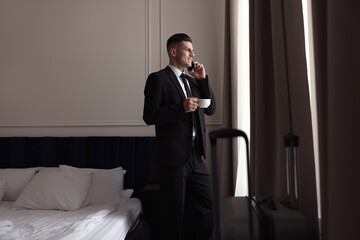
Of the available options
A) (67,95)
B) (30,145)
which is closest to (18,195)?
(30,145)

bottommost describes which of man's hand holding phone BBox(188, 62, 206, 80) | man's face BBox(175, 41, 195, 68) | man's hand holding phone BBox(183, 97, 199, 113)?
man's hand holding phone BBox(183, 97, 199, 113)

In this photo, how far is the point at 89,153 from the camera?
2787mm

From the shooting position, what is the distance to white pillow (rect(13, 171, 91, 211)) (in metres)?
2.12

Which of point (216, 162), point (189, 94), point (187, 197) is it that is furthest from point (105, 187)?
point (216, 162)

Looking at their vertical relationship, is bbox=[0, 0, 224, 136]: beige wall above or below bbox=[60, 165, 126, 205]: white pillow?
above

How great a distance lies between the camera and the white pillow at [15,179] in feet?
7.95

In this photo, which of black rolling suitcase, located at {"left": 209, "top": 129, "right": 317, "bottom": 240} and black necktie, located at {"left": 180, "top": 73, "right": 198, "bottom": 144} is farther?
black necktie, located at {"left": 180, "top": 73, "right": 198, "bottom": 144}

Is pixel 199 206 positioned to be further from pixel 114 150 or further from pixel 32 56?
pixel 32 56

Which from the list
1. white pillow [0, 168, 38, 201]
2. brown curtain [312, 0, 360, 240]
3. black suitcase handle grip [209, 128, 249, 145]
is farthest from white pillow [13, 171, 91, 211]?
brown curtain [312, 0, 360, 240]

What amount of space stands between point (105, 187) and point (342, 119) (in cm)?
198

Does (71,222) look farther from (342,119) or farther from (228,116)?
(342,119)

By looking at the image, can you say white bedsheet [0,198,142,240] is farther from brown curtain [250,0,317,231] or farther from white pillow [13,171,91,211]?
brown curtain [250,0,317,231]

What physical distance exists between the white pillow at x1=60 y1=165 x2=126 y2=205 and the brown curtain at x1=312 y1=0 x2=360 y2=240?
5.81 ft

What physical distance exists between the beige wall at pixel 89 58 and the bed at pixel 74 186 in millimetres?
203
